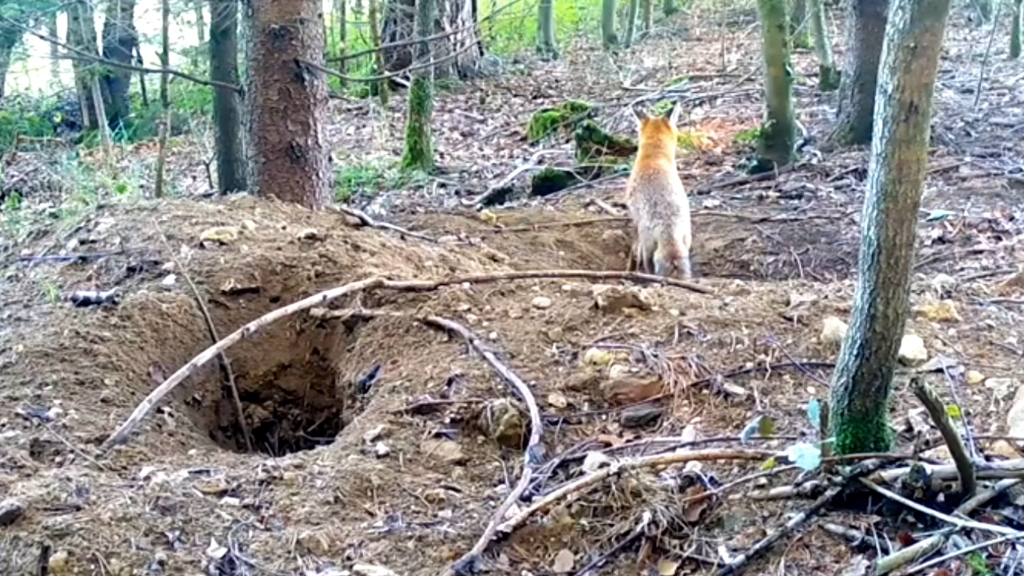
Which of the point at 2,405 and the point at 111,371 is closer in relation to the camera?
the point at 2,405

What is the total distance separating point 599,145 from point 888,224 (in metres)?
6.04

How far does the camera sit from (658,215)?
5.54 m

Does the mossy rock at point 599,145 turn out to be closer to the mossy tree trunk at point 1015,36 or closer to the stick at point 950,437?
the mossy tree trunk at point 1015,36

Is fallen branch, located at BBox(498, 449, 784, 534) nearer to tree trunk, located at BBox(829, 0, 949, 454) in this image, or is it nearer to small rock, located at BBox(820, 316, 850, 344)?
tree trunk, located at BBox(829, 0, 949, 454)

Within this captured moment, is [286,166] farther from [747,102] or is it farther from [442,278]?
[747,102]

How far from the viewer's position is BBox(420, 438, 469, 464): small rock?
10.6 ft

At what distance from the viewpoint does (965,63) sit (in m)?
10.6

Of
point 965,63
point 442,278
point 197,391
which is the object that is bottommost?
point 197,391

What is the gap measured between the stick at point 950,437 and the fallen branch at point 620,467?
→ 1.74 feet

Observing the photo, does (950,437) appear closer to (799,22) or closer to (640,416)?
(640,416)

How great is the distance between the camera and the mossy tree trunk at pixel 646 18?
54.8 ft

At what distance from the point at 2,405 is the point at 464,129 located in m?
7.78

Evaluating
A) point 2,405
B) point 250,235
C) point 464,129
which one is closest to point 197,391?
point 2,405

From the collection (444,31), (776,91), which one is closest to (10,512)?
(776,91)
